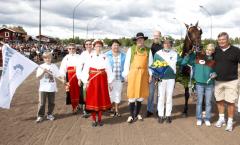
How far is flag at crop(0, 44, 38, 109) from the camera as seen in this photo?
777cm

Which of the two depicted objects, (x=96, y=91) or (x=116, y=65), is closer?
(x=96, y=91)

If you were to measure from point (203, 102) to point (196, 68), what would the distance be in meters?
1.03

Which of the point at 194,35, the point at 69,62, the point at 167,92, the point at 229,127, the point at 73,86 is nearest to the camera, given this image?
the point at 229,127

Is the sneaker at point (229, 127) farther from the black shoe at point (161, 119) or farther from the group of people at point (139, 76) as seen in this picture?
the black shoe at point (161, 119)

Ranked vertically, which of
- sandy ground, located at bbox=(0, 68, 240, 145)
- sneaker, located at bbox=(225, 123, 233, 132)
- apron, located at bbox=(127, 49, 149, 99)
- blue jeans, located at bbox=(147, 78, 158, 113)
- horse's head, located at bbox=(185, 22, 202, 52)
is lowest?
sandy ground, located at bbox=(0, 68, 240, 145)

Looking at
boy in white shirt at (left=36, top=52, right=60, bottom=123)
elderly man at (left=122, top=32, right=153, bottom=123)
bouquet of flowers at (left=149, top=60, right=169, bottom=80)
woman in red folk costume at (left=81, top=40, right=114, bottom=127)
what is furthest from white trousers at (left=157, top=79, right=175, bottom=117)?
boy in white shirt at (left=36, top=52, right=60, bottom=123)

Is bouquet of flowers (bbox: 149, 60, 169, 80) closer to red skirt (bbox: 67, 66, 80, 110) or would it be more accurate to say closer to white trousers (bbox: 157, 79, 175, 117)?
white trousers (bbox: 157, 79, 175, 117)

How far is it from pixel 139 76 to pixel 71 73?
184 cm

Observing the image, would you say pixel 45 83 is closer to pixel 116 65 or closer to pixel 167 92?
pixel 116 65

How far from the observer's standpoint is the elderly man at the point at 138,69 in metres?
8.09

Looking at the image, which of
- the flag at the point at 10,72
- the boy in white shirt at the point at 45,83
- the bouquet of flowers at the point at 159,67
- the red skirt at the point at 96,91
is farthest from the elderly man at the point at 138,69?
the flag at the point at 10,72

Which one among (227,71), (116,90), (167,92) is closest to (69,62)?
(116,90)

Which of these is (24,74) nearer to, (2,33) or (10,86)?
(10,86)

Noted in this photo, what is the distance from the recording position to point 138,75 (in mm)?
8117
